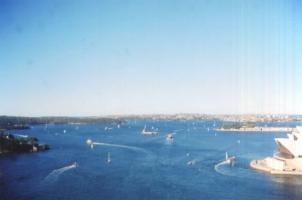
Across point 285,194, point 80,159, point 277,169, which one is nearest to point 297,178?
point 277,169

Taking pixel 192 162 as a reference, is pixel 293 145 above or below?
above

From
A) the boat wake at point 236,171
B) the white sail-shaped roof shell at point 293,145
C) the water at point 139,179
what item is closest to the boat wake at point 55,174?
the water at point 139,179

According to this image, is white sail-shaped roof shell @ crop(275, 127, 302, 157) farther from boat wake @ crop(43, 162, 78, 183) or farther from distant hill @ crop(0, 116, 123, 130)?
distant hill @ crop(0, 116, 123, 130)

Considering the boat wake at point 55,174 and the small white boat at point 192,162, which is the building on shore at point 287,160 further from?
the boat wake at point 55,174

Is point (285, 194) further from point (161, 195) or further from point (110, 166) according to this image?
point (110, 166)

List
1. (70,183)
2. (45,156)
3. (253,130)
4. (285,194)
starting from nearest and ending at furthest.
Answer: (285,194) → (70,183) → (45,156) → (253,130)

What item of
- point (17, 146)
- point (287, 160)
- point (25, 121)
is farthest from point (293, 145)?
point (25, 121)

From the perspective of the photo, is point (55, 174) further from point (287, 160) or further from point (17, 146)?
point (17, 146)

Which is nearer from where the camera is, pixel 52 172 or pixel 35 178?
pixel 35 178
